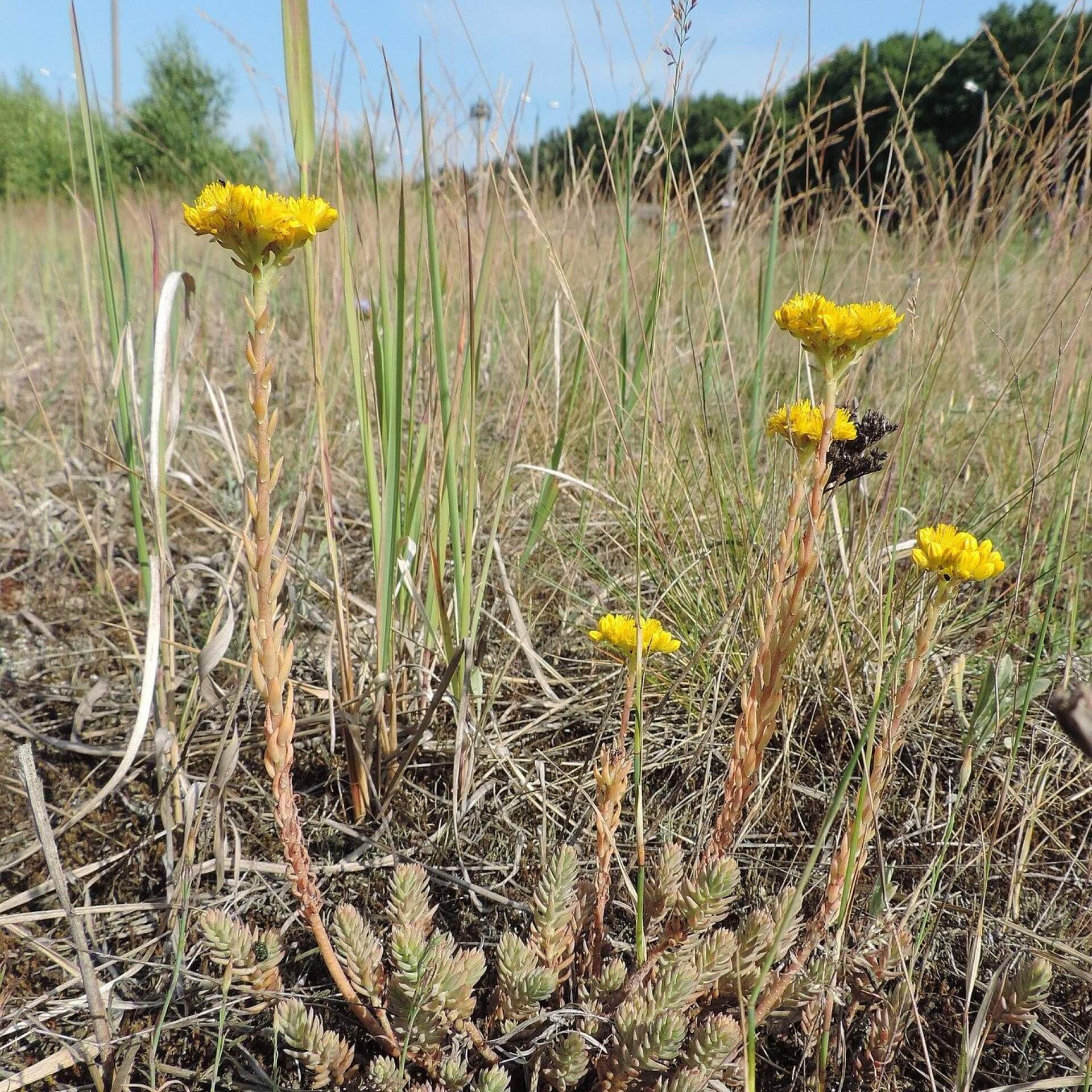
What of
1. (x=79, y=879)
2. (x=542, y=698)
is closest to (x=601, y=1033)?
(x=542, y=698)

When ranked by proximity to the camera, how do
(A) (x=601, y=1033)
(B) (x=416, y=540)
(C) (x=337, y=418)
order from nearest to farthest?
(A) (x=601, y=1033) → (B) (x=416, y=540) → (C) (x=337, y=418)

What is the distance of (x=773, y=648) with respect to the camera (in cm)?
70

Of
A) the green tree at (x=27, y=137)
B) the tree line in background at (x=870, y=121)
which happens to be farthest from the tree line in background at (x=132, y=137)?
the tree line in background at (x=870, y=121)

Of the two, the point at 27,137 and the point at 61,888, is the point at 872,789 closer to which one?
the point at 61,888

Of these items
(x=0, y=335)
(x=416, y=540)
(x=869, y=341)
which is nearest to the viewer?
(x=869, y=341)

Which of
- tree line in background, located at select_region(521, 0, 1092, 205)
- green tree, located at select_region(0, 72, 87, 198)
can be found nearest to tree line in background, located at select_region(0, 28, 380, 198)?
green tree, located at select_region(0, 72, 87, 198)

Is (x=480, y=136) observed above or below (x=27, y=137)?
below

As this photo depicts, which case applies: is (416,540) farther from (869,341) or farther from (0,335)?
(0,335)

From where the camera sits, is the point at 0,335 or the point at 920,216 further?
the point at 0,335

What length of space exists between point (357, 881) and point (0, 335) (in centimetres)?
355

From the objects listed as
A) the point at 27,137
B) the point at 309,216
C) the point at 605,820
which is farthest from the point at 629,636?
the point at 27,137

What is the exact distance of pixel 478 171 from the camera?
1252 mm

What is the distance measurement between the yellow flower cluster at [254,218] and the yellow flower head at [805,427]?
432mm

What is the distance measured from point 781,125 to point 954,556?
147 cm
